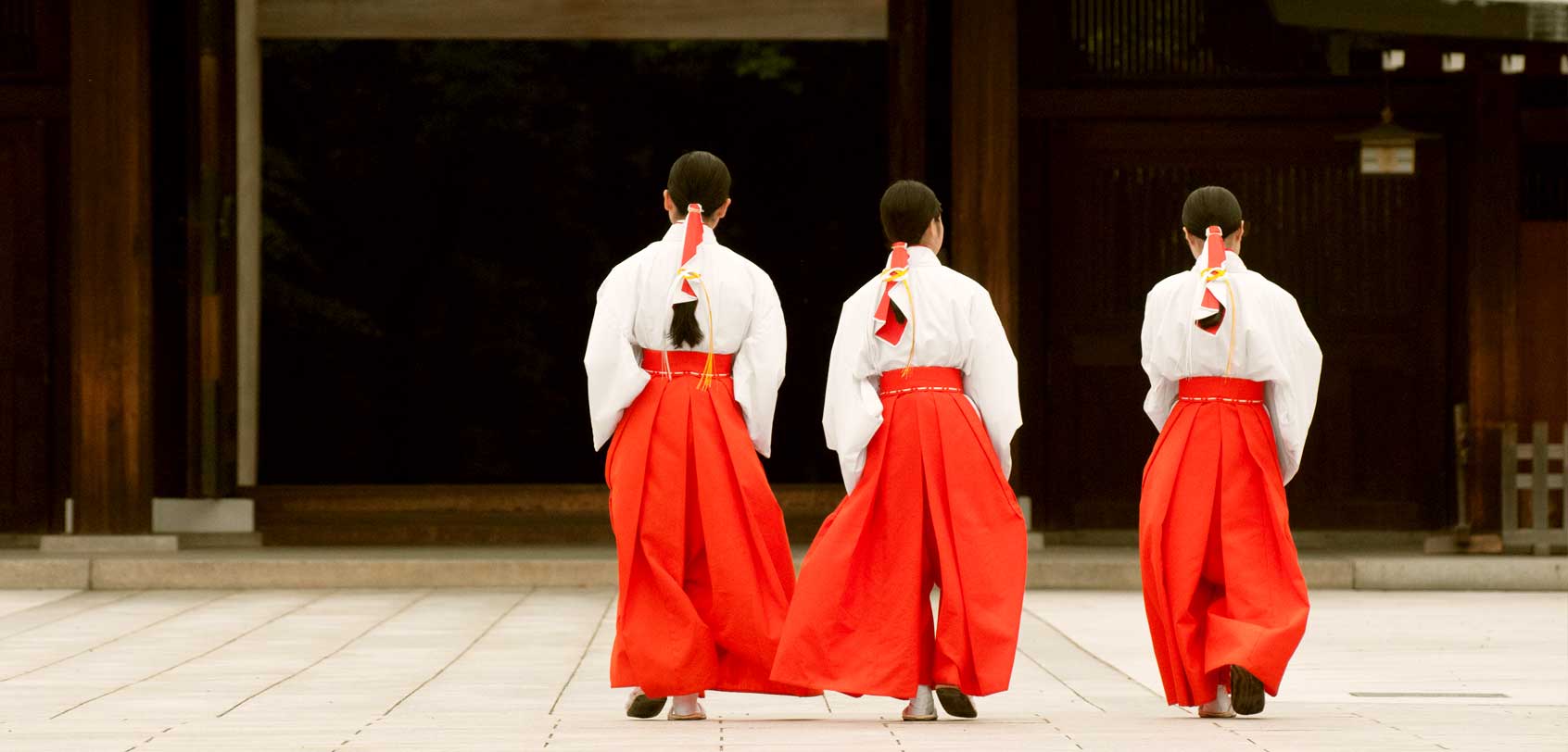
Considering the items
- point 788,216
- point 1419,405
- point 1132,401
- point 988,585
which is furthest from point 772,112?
point 988,585

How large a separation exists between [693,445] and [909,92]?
18.7 ft

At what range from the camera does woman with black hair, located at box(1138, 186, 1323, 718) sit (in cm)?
670

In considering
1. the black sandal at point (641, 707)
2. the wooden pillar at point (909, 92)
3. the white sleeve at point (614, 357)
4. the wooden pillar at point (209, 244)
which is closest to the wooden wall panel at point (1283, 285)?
the wooden pillar at point (909, 92)

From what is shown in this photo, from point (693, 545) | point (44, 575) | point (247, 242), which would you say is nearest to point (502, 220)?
point (247, 242)

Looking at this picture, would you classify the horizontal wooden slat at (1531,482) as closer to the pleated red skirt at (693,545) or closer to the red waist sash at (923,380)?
the red waist sash at (923,380)

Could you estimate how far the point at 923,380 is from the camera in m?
6.68

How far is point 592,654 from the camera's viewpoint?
8.49 m

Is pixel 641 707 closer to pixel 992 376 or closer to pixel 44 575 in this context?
pixel 992 376

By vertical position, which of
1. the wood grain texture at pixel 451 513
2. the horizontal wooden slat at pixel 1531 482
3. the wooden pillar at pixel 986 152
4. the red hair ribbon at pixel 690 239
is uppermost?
the wooden pillar at pixel 986 152

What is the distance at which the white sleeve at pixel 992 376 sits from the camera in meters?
6.66

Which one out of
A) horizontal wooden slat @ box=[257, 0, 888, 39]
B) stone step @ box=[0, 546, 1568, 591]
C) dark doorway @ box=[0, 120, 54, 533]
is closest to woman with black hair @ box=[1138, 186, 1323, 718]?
stone step @ box=[0, 546, 1568, 591]

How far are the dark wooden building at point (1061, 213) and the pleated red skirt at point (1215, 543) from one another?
4.95m

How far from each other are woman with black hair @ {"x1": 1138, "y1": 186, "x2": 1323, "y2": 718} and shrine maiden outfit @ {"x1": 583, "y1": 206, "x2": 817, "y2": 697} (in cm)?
120

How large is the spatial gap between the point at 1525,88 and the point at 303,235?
7173 mm
